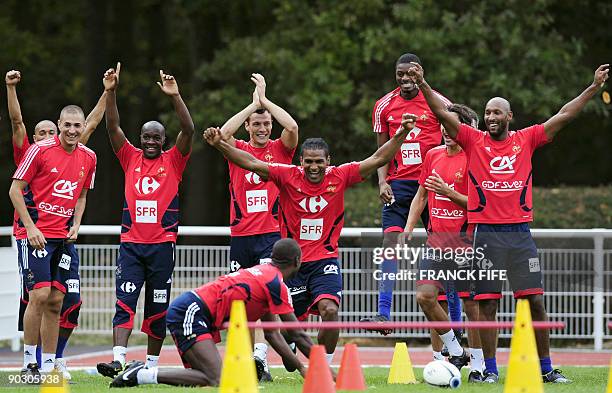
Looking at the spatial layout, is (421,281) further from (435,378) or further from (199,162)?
(199,162)

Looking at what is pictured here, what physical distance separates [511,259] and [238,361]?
394 cm

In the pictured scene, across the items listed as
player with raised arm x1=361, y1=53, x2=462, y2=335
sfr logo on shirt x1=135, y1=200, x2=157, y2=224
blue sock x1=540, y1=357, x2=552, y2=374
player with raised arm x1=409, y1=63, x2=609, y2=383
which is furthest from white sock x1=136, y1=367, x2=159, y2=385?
blue sock x1=540, y1=357, x2=552, y2=374

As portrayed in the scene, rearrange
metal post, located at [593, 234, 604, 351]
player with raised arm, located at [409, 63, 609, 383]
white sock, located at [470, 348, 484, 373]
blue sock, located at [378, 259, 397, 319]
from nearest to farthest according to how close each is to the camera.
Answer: player with raised arm, located at [409, 63, 609, 383] < white sock, located at [470, 348, 484, 373] < blue sock, located at [378, 259, 397, 319] < metal post, located at [593, 234, 604, 351]

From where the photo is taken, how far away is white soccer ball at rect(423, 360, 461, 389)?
11477 millimetres

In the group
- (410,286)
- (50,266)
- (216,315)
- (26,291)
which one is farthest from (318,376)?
(410,286)

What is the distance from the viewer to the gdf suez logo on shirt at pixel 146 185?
1307 centimetres

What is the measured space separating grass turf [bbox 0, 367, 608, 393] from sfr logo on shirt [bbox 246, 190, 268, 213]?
1791 mm

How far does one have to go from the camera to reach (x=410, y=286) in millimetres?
16812

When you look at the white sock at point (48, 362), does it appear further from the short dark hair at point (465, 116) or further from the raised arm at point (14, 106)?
the short dark hair at point (465, 116)

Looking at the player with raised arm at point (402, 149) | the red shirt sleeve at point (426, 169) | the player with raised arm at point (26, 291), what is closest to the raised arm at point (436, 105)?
the red shirt sleeve at point (426, 169)

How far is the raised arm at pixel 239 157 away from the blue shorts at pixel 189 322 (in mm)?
1763

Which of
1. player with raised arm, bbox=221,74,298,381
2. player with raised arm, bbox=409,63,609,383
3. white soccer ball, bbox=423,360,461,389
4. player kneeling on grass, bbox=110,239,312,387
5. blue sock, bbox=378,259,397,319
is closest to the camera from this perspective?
player kneeling on grass, bbox=110,239,312,387

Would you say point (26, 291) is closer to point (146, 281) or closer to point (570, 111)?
point (146, 281)

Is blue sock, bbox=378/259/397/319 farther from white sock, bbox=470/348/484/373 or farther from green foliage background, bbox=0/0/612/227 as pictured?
green foliage background, bbox=0/0/612/227
